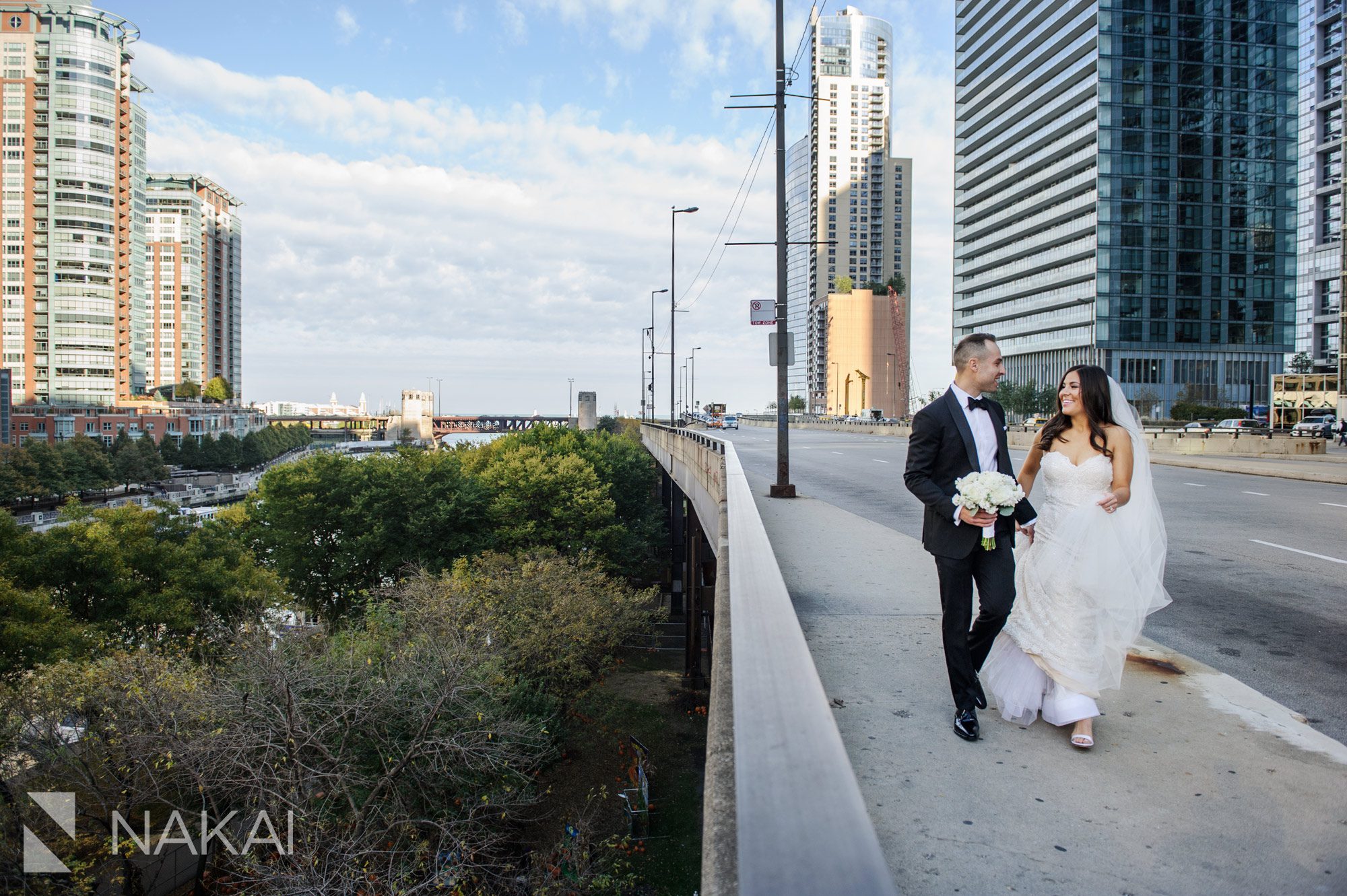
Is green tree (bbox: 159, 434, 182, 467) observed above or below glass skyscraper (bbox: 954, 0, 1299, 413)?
below

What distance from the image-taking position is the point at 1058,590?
4156 millimetres

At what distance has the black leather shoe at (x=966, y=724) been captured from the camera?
3975mm

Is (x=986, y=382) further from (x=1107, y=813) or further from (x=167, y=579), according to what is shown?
(x=167, y=579)

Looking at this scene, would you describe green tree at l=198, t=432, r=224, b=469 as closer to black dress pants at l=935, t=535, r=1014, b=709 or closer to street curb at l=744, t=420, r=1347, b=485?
street curb at l=744, t=420, r=1347, b=485

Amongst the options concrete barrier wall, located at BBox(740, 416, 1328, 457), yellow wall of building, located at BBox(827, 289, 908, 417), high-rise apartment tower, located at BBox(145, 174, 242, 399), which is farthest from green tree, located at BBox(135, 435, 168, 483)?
yellow wall of building, located at BBox(827, 289, 908, 417)

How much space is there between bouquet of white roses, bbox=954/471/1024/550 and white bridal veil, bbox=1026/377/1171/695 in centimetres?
43

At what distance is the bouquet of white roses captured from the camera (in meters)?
3.90

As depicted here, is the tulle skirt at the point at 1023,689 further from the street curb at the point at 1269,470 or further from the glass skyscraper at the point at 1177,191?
the glass skyscraper at the point at 1177,191

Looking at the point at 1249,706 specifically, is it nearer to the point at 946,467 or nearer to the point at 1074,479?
the point at 1074,479

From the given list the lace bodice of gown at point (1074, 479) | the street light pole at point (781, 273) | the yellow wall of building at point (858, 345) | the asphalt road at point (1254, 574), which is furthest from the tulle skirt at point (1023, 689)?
the yellow wall of building at point (858, 345)

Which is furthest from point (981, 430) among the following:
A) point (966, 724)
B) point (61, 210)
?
point (61, 210)

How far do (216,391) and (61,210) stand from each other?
47.5 m

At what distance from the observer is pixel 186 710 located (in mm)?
12875

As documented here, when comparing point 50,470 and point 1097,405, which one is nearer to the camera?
point 1097,405
